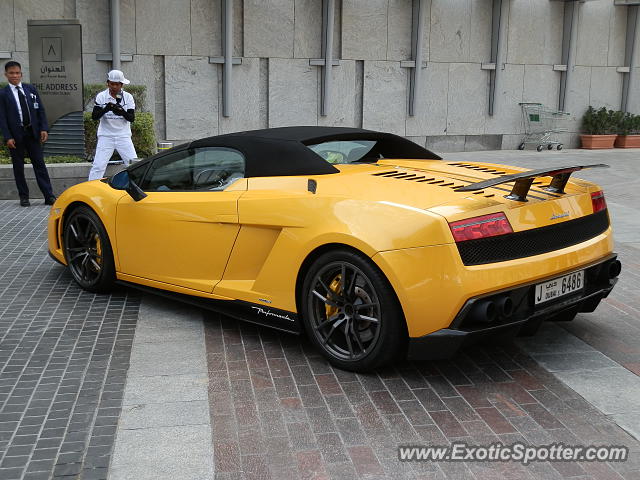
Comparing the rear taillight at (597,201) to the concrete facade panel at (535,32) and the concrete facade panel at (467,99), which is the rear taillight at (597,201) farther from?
the concrete facade panel at (535,32)

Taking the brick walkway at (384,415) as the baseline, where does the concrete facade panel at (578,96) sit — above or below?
above

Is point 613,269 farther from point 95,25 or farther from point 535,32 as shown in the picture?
point 535,32

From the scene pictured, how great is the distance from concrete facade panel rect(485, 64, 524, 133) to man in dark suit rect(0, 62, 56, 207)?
1157cm

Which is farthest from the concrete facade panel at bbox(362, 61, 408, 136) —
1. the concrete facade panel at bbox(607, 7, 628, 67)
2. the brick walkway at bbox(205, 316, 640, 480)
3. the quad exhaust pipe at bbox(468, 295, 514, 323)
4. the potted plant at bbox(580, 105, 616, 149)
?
the quad exhaust pipe at bbox(468, 295, 514, 323)

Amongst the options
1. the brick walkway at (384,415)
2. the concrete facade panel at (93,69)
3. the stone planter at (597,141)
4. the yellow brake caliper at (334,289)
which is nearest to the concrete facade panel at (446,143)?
the stone planter at (597,141)

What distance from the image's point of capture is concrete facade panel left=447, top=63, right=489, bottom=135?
61.3ft

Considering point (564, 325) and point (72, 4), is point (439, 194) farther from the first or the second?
point (72, 4)

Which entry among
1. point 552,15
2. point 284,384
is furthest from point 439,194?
point 552,15

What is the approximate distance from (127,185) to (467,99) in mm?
14126

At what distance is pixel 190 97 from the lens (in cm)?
1605

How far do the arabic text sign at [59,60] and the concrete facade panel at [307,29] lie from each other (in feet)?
18.7

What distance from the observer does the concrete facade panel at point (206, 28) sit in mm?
15852

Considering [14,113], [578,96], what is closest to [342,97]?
[578,96]

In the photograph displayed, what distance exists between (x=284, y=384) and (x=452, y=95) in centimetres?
1520
